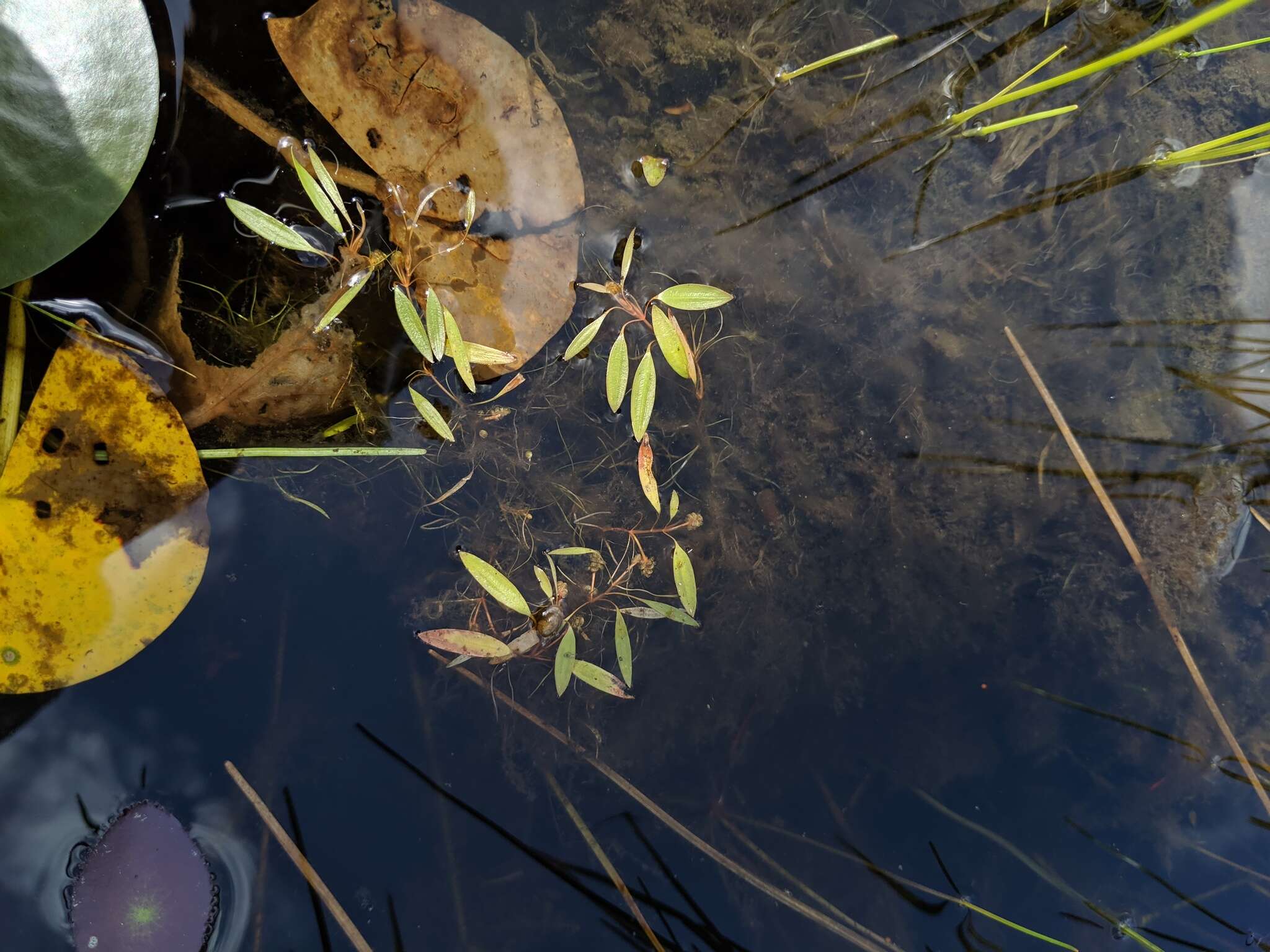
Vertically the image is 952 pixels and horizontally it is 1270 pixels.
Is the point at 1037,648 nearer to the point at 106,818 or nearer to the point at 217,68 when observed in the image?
the point at 106,818

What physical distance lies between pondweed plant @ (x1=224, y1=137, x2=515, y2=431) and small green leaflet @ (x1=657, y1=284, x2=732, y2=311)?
0.49 meters

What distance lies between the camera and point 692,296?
6.63 ft

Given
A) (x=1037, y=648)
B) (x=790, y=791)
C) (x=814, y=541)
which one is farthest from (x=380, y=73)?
(x=1037, y=648)

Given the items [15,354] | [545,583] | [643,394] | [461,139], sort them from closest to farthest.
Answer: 1. [461,139]
2. [15,354]
3. [643,394]
4. [545,583]

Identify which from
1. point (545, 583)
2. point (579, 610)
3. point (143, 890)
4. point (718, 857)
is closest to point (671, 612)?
point (579, 610)

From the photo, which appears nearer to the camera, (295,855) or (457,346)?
(457,346)

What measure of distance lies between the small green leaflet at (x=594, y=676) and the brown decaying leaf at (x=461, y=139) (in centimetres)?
95

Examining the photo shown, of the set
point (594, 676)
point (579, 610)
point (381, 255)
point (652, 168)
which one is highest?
Answer: point (652, 168)

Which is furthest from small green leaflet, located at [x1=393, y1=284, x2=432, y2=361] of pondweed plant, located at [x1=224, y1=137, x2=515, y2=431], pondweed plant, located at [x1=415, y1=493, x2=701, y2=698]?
pondweed plant, located at [x1=415, y1=493, x2=701, y2=698]

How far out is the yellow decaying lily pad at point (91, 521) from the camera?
180cm

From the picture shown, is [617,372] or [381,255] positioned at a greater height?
[381,255]

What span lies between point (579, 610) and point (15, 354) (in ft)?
5.65

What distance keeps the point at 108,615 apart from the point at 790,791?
203 cm

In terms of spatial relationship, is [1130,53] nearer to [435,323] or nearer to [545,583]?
[435,323]
